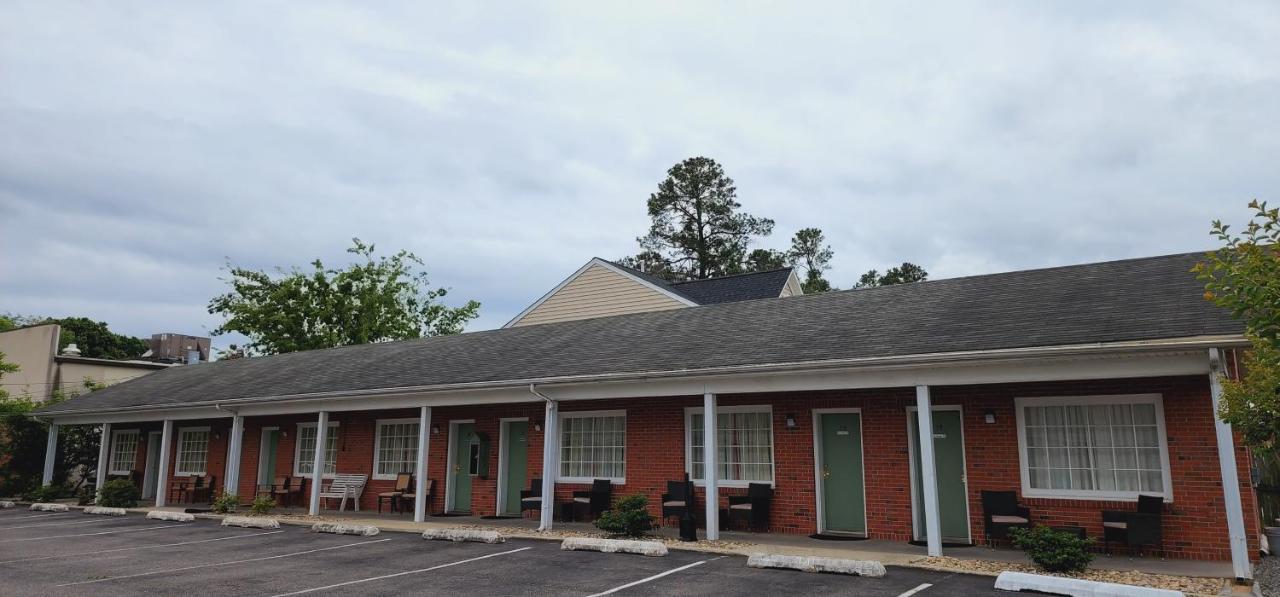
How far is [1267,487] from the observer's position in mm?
12062

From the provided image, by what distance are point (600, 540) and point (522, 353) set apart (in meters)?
6.11

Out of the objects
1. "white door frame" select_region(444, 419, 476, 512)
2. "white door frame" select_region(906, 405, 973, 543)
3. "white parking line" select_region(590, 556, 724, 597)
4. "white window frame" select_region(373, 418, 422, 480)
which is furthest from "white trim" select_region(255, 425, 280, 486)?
"white door frame" select_region(906, 405, 973, 543)

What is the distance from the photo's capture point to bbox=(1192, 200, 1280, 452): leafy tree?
5.70 metres

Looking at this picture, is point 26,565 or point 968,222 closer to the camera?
point 26,565

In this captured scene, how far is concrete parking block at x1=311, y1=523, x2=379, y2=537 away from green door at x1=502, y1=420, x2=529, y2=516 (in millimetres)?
3159

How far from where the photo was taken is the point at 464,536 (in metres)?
12.2

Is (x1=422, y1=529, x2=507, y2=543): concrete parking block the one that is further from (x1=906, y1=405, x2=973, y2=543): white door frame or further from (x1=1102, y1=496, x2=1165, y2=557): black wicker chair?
(x1=1102, y1=496, x2=1165, y2=557): black wicker chair

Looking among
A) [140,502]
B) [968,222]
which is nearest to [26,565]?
[140,502]

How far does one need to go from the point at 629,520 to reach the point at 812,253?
1575 inches

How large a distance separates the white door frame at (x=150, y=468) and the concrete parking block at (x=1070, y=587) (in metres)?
23.6

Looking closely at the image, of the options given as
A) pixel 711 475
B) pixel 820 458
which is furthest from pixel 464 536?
pixel 820 458

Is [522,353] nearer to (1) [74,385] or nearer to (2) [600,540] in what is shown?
(2) [600,540]

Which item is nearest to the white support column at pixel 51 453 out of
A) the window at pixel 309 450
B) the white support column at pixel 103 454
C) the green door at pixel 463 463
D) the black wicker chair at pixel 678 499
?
the white support column at pixel 103 454

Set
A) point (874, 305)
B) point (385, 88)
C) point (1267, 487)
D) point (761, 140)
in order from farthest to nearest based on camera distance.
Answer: point (761, 140)
point (385, 88)
point (874, 305)
point (1267, 487)
